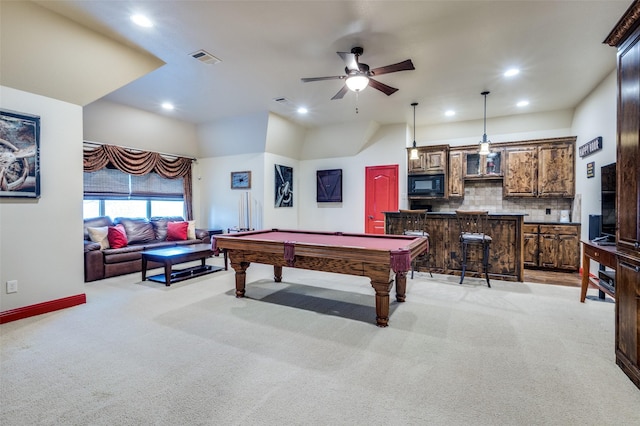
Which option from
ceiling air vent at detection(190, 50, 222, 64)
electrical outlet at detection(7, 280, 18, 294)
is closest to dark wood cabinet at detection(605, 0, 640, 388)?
ceiling air vent at detection(190, 50, 222, 64)

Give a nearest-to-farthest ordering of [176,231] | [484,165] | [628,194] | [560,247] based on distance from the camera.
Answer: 1. [628,194]
2. [560,247]
3. [484,165]
4. [176,231]

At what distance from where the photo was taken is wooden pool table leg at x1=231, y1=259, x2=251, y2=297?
3822mm

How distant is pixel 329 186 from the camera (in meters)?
7.55

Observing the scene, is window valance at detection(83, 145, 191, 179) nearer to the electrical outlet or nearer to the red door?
the electrical outlet

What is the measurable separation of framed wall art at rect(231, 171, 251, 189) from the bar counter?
11.4ft

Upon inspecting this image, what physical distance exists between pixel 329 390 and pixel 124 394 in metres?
1.30

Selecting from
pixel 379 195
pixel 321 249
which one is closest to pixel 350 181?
pixel 379 195

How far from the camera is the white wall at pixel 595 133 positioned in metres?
4.12

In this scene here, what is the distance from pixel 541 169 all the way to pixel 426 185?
82.9 inches

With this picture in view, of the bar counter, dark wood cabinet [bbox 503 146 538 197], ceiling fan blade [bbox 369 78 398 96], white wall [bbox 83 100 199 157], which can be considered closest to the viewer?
ceiling fan blade [bbox 369 78 398 96]

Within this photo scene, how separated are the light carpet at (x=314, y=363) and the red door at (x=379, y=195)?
3.35 meters

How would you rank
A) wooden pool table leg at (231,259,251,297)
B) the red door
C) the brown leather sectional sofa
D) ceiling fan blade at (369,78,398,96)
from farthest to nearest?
the red door < the brown leather sectional sofa < wooden pool table leg at (231,259,251,297) < ceiling fan blade at (369,78,398,96)

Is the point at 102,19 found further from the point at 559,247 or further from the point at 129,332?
the point at 559,247

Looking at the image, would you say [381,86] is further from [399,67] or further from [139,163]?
[139,163]
